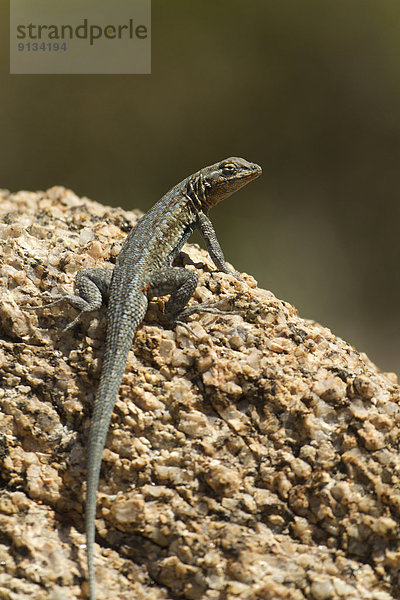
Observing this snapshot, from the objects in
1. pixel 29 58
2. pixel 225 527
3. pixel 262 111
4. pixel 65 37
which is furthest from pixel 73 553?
pixel 262 111

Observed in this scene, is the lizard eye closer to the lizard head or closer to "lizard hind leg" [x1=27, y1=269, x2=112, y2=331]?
the lizard head

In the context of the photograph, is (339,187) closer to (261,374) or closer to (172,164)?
(172,164)

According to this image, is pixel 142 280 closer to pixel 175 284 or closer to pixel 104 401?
pixel 175 284

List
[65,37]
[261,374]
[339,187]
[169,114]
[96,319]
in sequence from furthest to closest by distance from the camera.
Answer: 1. [339,187]
2. [169,114]
3. [65,37]
4. [96,319]
5. [261,374]

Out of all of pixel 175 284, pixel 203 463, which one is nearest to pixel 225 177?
pixel 175 284

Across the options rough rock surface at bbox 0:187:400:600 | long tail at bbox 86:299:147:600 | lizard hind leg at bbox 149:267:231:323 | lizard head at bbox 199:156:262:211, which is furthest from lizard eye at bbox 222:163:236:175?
long tail at bbox 86:299:147:600

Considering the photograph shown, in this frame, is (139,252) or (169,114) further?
(169,114)

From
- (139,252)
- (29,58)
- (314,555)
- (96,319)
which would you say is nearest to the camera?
(314,555)
